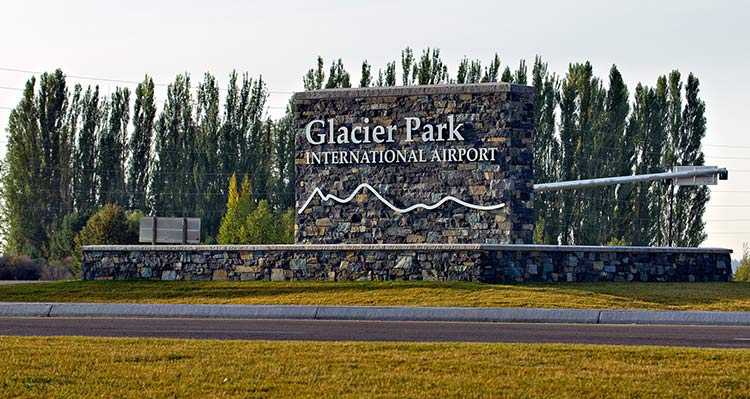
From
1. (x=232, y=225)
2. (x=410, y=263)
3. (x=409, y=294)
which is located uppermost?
(x=232, y=225)

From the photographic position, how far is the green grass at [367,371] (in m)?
12.5

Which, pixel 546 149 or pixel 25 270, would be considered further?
pixel 546 149

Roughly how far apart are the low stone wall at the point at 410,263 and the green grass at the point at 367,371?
14.6m

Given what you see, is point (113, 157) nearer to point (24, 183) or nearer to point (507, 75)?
point (24, 183)

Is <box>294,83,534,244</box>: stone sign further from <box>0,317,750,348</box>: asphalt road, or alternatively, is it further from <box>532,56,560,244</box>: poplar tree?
<box>532,56,560,244</box>: poplar tree

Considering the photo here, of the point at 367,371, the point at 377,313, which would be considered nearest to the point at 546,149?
the point at 377,313

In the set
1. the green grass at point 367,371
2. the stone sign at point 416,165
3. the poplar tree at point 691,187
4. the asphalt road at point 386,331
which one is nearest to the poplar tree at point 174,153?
the poplar tree at point 691,187

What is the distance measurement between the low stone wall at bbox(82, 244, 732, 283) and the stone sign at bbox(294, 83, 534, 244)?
1.35 metres

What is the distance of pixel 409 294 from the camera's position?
93.9 feet

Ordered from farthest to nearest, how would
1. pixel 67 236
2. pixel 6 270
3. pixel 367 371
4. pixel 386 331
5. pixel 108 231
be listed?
1. pixel 67 236
2. pixel 108 231
3. pixel 6 270
4. pixel 386 331
5. pixel 367 371

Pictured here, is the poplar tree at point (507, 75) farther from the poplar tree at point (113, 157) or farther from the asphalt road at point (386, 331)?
the asphalt road at point (386, 331)

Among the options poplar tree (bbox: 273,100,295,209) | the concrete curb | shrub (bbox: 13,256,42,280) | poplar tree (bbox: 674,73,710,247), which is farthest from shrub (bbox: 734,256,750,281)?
the concrete curb

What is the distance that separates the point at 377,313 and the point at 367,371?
448 inches

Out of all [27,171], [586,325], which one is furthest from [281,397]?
[27,171]
